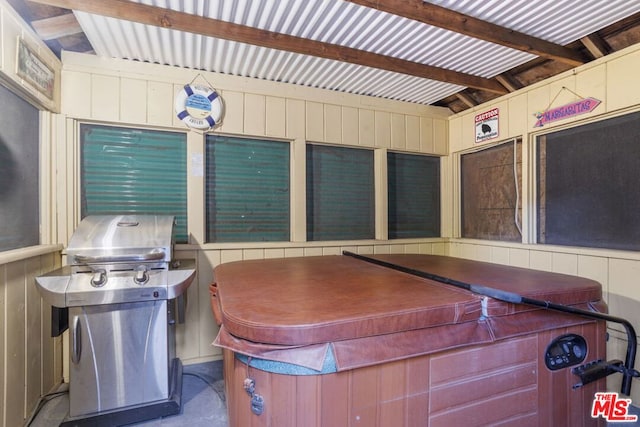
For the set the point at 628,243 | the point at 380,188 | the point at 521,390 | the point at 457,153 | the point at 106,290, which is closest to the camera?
the point at 521,390

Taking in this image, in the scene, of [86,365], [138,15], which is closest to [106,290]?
[86,365]

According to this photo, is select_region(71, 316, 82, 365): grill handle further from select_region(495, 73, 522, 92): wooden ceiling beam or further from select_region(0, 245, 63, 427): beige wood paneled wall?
select_region(495, 73, 522, 92): wooden ceiling beam

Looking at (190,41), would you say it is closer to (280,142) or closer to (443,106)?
(280,142)

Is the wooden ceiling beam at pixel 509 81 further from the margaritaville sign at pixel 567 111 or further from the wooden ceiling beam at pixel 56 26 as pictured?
the wooden ceiling beam at pixel 56 26

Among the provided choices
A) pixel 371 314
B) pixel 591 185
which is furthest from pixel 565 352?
Result: pixel 591 185

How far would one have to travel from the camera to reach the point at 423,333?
1330 mm

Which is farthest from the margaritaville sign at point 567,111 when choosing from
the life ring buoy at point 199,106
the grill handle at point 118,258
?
Answer: the grill handle at point 118,258

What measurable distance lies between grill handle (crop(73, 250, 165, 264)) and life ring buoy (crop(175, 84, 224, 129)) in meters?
1.34

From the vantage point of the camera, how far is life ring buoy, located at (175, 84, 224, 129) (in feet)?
9.48

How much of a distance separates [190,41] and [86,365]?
236cm

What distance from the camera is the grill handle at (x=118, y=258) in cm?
197

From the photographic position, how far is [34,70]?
2.18 m

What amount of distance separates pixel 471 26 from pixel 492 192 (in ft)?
6.55

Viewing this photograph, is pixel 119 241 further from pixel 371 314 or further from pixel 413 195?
pixel 413 195
